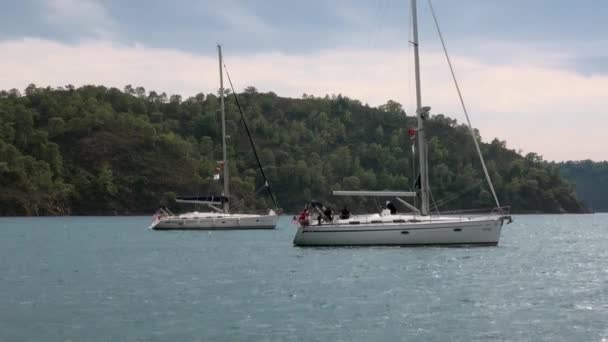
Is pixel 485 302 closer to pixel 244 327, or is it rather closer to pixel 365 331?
pixel 365 331

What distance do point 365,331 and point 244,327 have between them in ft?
12.3

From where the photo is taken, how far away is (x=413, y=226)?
51531 millimetres

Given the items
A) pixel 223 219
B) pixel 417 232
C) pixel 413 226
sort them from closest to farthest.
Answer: pixel 413 226
pixel 417 232
pixel 223 219

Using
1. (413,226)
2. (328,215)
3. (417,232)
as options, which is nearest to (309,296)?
(413,226)

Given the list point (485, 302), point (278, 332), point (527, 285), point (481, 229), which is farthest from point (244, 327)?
point (481, 229)

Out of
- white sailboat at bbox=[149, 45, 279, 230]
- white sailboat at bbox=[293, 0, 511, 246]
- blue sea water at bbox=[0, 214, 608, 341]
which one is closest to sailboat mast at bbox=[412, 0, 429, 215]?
white sailboat at bbox=[293, 0, 511, 246]

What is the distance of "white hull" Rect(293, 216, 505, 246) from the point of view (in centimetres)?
5162

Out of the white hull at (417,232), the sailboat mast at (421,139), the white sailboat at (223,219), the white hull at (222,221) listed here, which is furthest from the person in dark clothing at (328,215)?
the white hull at (222,221)

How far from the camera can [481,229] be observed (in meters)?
52.6

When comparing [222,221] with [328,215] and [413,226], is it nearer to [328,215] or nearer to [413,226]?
[328,215]

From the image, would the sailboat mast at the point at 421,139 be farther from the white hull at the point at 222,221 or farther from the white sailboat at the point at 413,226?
the white hull at the point at 222,221

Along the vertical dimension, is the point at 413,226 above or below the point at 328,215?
below

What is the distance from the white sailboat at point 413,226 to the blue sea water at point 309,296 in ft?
3.38

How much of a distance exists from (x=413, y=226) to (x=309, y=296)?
1851 cm
